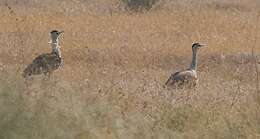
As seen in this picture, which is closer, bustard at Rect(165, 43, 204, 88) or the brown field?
the brown field

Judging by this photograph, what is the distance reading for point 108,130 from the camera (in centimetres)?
693

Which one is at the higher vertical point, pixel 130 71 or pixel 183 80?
pixel 130 71

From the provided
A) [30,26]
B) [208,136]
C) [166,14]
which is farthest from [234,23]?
[208,136]

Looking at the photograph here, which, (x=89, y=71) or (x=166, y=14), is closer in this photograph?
(x=89, y=71)

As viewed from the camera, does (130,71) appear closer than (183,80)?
No

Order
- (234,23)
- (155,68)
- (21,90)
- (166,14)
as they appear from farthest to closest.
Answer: (166,14) → (234,23) → (155,68) → (21,90)

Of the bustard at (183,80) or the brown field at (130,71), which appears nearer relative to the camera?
the brown field at (130,71)

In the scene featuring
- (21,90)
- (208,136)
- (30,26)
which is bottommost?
(208,136)

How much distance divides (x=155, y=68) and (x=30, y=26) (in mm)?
5343

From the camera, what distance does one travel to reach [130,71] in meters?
15.3

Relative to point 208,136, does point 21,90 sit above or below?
above

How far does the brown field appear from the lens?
270 inches

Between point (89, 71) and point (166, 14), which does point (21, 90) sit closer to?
point (89, 71)

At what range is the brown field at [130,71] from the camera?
22.5 ft
